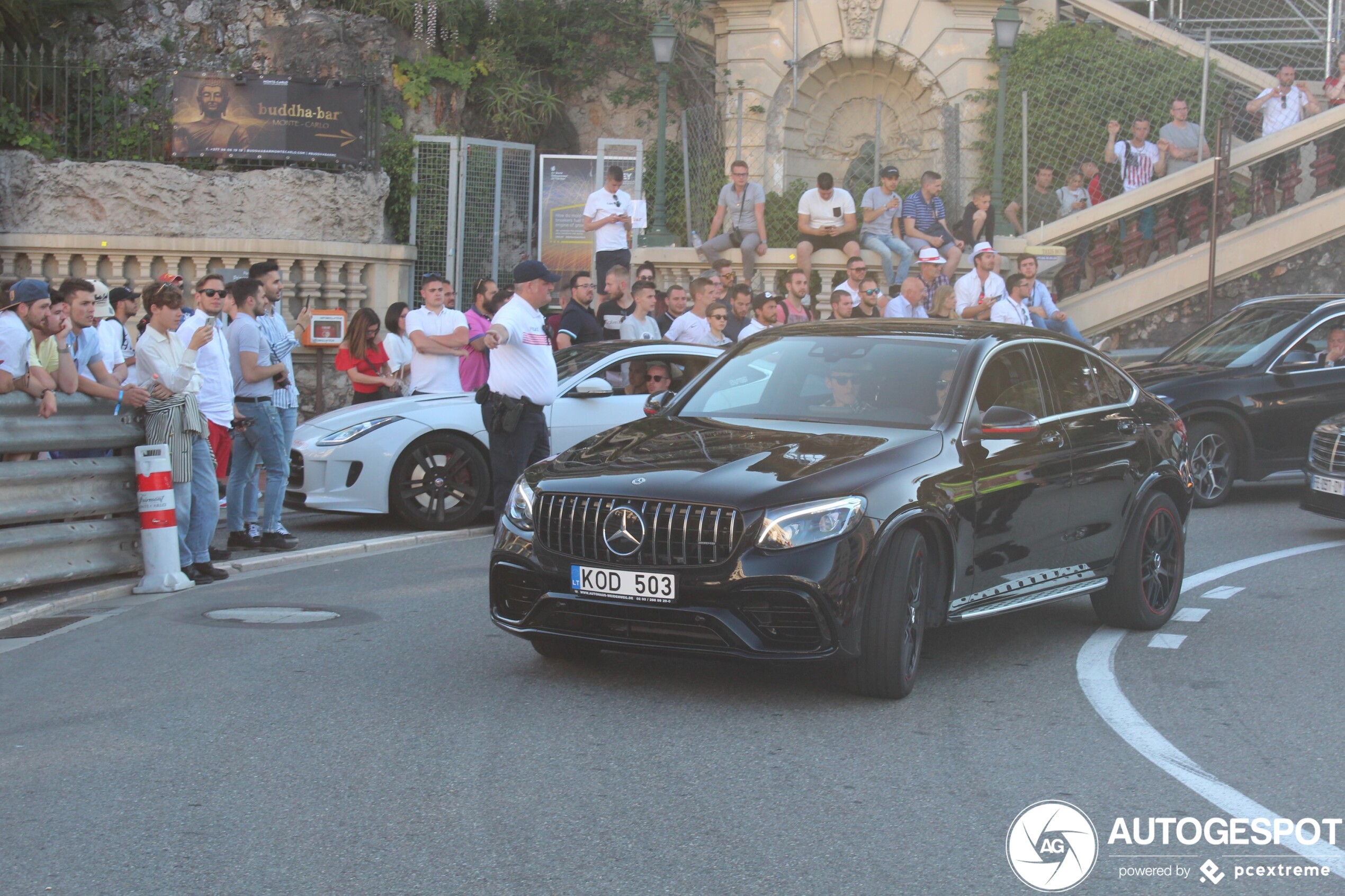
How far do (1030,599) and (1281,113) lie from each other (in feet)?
57.3

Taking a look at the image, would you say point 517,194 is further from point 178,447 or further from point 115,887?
point 115,887

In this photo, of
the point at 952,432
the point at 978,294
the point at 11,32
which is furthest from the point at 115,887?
the point at 11,32

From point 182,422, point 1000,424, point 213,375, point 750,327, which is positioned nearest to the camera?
point 1000,424

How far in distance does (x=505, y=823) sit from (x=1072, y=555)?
383 centimetres

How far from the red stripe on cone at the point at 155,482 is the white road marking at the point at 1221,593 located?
6.21 meters

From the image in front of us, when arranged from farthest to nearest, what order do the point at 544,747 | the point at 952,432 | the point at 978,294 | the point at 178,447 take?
the point at 978,294, the point at 178,447, the point at 952,432, the point at 544,747

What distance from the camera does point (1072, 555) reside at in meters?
7.76

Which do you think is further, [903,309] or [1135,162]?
[1135,162]

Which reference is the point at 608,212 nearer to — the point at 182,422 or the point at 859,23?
the point at 859,23

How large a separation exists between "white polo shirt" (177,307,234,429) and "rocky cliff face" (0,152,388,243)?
1116cm

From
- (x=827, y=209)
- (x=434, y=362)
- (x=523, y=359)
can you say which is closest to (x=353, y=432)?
(x=434, y=362)

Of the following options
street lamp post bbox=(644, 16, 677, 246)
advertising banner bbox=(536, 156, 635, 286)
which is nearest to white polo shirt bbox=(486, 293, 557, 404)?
street lamp post bbox=(644, 16, 677, 246)

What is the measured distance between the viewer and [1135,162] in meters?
22.3

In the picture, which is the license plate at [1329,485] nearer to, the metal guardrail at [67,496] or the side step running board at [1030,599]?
the side step running board at [1030,599]
